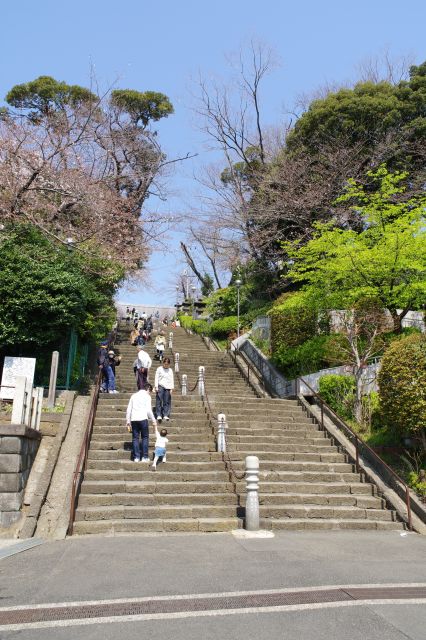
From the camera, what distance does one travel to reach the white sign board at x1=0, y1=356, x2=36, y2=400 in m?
11.6

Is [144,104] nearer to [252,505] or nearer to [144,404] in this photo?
[144,404]

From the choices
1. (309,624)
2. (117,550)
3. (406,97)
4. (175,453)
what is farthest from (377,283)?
(406,97)

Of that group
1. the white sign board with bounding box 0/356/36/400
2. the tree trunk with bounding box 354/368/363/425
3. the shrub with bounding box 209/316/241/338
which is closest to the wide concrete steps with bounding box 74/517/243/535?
the white sign board with bounding box 0/356/36/400

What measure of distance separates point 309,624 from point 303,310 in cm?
1461

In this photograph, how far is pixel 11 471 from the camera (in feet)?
27.3

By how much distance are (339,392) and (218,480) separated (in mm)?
5797

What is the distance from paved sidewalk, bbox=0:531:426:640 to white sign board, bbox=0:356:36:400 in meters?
5.11

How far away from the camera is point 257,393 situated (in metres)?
17.9

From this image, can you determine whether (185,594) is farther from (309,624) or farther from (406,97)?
(406,97)

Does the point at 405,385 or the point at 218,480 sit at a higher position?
the point at 405,385

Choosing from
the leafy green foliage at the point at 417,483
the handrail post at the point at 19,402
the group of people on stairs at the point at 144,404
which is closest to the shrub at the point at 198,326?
the group of people on stairs at the point at 144,404

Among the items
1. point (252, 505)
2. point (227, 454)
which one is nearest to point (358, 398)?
point (227, 454)

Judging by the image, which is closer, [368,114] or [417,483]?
[417,483]

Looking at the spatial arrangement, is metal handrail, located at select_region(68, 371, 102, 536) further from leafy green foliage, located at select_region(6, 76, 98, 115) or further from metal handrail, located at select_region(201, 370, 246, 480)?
leafy green foliage, located at select_region(6, 76, 98, 115)
